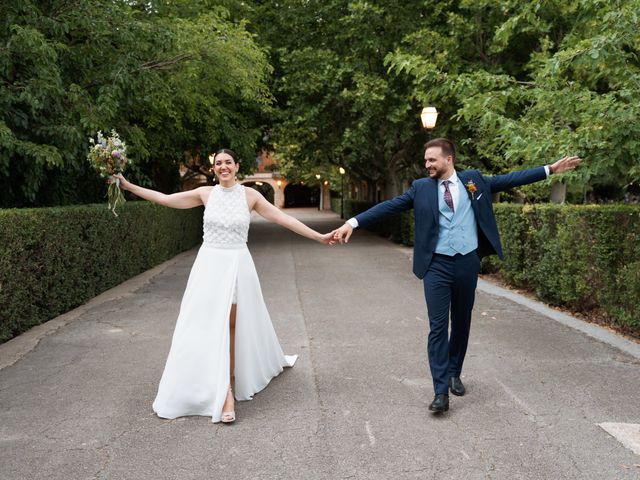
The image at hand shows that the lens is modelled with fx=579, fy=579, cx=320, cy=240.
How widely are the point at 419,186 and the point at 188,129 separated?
16801 mm

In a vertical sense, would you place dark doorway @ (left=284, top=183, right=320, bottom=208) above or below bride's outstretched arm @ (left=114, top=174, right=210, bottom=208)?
below

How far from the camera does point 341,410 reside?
4551 millimetres

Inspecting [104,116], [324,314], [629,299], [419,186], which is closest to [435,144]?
[419,186]

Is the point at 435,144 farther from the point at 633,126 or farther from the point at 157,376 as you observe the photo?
the point at 157,376

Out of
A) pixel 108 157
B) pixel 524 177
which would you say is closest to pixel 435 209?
pixel 524 177

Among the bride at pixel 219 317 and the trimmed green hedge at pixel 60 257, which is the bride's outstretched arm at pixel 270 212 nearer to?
the bride at pixel 219 317

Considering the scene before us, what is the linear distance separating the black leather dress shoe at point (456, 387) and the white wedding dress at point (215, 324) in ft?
5.50

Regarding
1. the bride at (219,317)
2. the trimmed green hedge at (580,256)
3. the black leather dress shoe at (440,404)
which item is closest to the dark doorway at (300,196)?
the trimmed green hedge at (580,256)

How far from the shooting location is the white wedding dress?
4.54 m

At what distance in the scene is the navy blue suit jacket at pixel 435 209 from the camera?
14.9 feet

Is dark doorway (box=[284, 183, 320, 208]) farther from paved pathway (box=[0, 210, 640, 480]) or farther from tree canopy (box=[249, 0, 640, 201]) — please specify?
paved pathway (box=[0, 210, 640, 480])

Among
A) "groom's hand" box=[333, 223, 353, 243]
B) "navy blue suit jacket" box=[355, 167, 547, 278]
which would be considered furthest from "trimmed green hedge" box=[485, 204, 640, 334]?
"groom's hand" box=[333, 223, 353, 243]

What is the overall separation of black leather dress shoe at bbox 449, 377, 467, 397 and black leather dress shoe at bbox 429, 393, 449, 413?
47cm

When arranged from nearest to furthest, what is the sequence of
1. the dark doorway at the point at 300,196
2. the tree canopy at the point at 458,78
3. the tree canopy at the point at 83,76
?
the tree canopy at the point at 458,78 → the tree canopy at the point at 83,76 → the dark doorway at the point at 300,196
